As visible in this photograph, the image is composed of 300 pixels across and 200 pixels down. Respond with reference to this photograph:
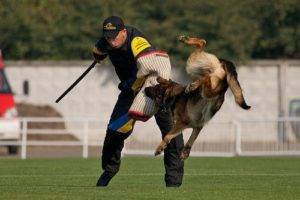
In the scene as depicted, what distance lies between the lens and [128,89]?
1415 centimetres

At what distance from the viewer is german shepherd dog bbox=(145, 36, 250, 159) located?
12.2 metres

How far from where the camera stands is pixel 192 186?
14.9 metres

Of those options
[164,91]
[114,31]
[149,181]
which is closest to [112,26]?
[114,31]

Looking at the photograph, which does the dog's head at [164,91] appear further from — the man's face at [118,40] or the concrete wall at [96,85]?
the concrete wall at [96,85]

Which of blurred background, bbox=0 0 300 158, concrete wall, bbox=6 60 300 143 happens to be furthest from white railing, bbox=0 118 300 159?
concrete wall, bbox=6 60 300 143

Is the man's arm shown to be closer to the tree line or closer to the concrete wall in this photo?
the concrete wall

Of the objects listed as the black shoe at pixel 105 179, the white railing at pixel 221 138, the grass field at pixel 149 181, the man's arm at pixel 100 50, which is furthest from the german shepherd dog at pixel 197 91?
the white railing at pixel 221 138

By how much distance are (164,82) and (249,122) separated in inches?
676

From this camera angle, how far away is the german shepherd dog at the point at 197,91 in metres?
12.2

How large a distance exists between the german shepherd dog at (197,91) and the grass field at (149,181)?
0.84 meters

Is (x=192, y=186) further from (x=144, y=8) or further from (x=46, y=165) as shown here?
(x=144, y=8)

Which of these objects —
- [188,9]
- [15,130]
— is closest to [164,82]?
[15,130]

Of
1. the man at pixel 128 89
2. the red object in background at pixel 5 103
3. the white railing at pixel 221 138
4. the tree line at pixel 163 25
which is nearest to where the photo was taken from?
the man at pixel 128 89

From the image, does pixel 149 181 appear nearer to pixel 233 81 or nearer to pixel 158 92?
pixel 158 92
